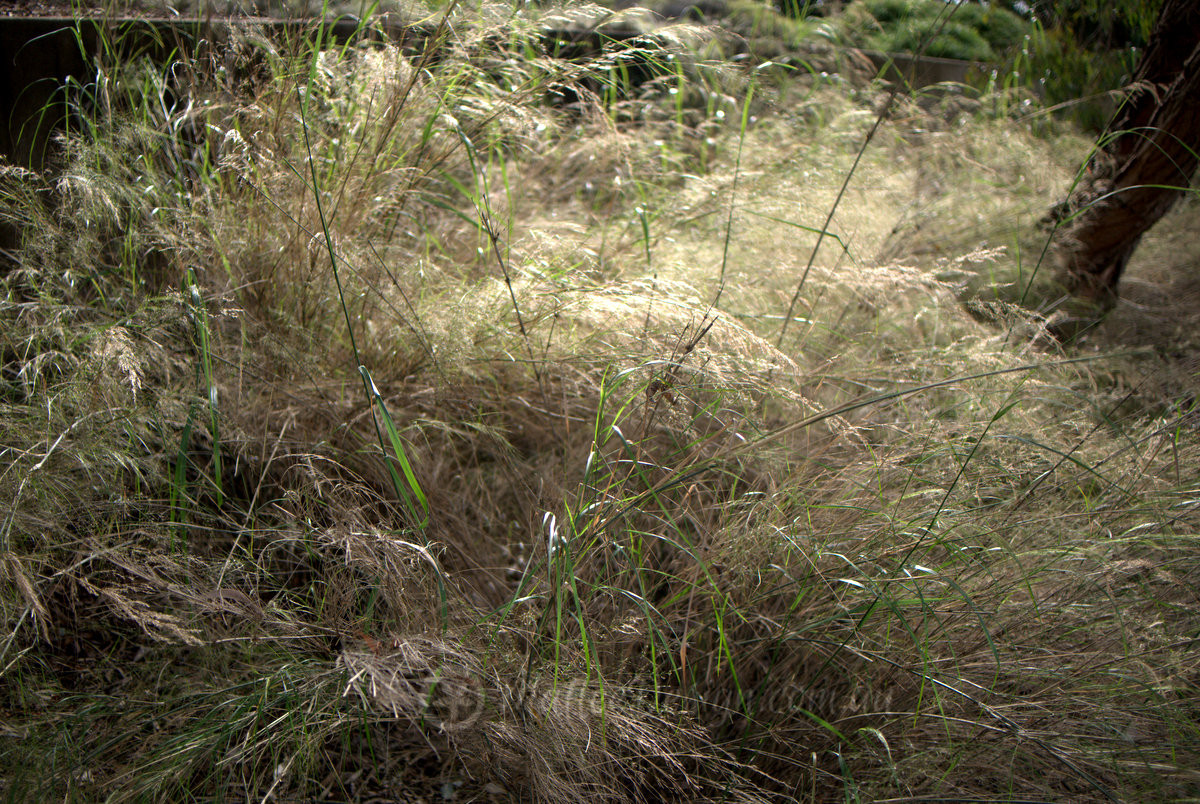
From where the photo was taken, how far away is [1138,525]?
1392 mm

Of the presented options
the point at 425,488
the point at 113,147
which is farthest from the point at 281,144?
the point at 425,488

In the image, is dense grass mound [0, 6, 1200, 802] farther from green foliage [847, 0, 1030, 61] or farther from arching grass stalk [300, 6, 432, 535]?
green foliage [847, 0, 1030, 61]

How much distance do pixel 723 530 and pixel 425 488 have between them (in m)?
0.59

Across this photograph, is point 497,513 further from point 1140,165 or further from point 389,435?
point 1140,165

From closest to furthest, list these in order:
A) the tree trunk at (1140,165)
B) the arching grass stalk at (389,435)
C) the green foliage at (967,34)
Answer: the arching grass stalk at (389,435), the tree trunk at (1140,165), the green foliage at (967,34)

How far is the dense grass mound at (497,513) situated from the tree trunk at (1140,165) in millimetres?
891

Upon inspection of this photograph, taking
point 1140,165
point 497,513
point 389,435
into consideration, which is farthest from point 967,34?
point 389,435

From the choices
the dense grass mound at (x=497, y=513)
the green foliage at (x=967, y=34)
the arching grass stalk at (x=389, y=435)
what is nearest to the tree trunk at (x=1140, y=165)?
the dense grass mound at (x=497, y=513)

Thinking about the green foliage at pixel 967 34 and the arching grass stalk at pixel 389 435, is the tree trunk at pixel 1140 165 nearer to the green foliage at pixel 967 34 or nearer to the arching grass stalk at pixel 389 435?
the arching grass stalk at pixel 389 435

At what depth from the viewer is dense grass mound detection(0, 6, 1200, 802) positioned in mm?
1233

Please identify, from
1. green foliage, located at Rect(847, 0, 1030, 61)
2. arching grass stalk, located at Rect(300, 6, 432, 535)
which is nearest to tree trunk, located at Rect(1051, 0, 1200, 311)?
arching grass stalk, located at Rect(300, 6, 432, 535)

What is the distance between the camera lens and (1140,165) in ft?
8.64

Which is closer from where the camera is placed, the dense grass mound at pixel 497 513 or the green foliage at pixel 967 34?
the dense grass mound at pixel 497 513

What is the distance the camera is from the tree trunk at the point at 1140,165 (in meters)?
2.41
